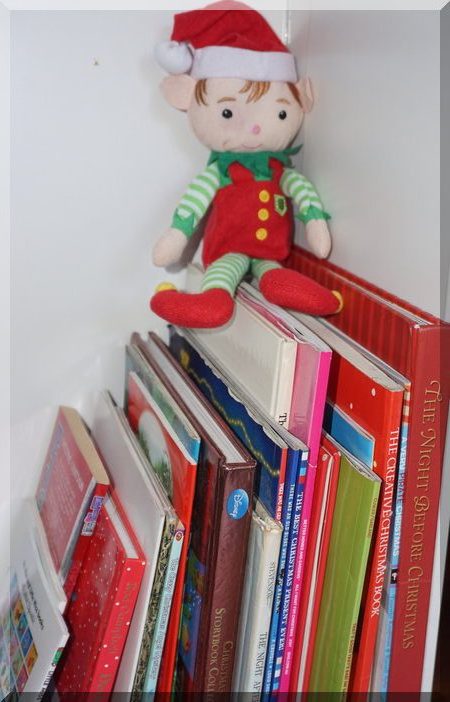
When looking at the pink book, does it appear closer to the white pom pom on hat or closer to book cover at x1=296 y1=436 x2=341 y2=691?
book cover at x1=296 y1=436 x2=341 y2=691

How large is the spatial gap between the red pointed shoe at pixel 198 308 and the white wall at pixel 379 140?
17cm

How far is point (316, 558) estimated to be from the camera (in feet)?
2.90

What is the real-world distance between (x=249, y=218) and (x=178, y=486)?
362 millimetres

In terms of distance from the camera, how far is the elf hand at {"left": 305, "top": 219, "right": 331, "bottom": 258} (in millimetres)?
1000

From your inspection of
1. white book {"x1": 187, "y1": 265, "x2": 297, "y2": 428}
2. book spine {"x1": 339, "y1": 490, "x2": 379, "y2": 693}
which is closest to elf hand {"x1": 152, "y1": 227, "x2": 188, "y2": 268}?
white book {"x1": 187, "y1": 265, "x2": 297, "y2": 428}

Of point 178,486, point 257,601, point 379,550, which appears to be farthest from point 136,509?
point 379,550

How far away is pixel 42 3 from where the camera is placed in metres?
0.99

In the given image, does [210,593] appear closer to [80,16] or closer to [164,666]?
[164,666]

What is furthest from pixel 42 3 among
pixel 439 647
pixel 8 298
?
pixel 439 647

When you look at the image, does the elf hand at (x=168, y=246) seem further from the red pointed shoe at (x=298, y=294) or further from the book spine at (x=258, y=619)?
the book spine at (x=258, y=619)

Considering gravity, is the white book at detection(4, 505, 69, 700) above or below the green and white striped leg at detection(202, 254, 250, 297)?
below

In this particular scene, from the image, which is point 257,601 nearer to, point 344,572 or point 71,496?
point 344,572

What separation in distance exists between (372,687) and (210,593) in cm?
23

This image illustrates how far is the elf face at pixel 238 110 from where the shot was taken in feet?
3.19
